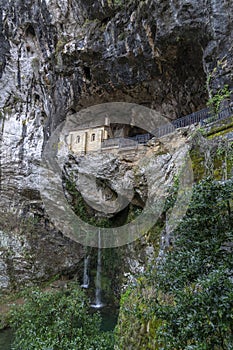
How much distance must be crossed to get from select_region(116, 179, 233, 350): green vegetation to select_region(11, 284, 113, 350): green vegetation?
8.83 feet

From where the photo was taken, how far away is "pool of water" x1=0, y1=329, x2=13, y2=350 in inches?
371

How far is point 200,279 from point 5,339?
1034 cm

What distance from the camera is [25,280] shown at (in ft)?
45.3

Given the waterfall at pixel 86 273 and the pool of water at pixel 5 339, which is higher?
the waterfall at pixel 86 273

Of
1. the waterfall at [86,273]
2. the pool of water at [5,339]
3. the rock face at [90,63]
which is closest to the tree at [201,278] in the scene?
the rock face at [90,63]

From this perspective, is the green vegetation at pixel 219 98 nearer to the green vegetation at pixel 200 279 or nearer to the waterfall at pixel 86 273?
the green vegetation at pixel 200 279

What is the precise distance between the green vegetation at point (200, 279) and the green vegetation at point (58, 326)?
269 cm

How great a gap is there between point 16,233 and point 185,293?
13.6 meters

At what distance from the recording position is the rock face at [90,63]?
1062 centimetres

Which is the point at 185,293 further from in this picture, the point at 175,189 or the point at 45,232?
the point at 45,232

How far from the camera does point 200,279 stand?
266 cm

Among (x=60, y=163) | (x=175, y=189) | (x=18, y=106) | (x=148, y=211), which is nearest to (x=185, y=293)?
(x=175, y=189)

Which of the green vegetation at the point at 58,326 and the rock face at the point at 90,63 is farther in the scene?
the rock face at the point at 90,63

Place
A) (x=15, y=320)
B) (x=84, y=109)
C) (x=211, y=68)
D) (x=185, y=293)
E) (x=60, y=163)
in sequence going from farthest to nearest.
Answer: (x=84, y=109), (x=60, y=163), (x=211, y=68), (x=15, y=320), (x=185, y=293)
